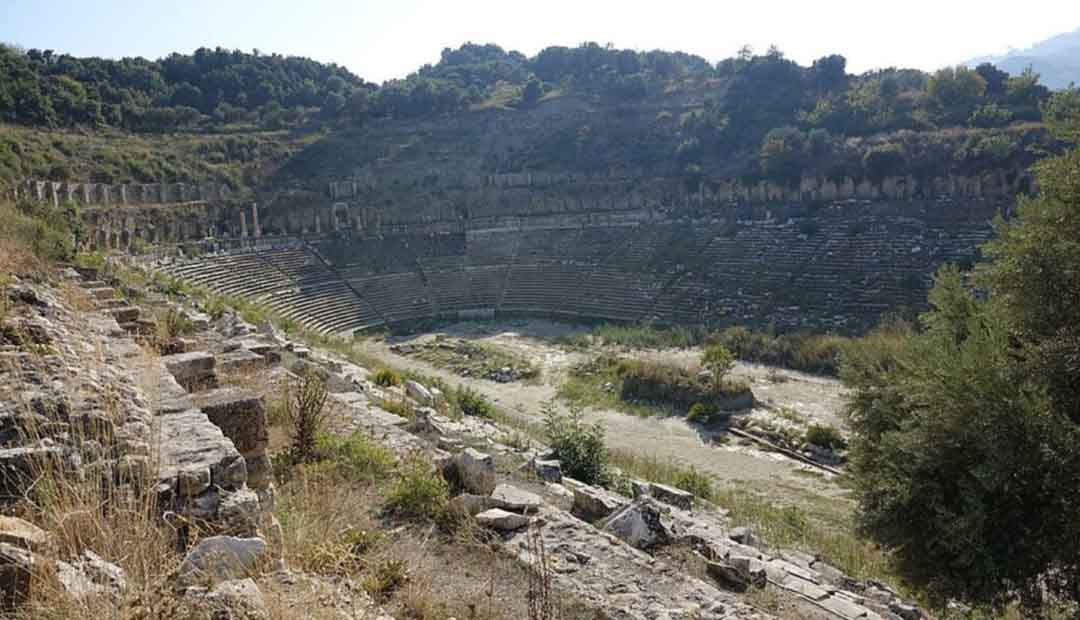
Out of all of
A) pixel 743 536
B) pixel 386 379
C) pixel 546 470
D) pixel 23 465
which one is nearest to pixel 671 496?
pixel 743 536

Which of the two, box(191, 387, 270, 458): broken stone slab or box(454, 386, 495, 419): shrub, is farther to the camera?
box(454, 386, 495, 419): shrub

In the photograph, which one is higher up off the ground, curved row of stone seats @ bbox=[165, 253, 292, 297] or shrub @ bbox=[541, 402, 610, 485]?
curved row of stone seats @ bbox=[165, 253, 292, 297]

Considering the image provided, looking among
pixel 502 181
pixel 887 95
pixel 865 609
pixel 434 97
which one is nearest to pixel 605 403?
pixel 865 609

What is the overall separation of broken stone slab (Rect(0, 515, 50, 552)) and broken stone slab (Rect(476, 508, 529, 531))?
2742mm

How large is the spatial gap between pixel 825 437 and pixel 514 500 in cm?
1238

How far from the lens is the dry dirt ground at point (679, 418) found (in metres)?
14.8

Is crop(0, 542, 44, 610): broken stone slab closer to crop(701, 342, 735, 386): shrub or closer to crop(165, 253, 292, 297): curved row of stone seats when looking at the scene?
crop(701, 342, 735, 386): shrub

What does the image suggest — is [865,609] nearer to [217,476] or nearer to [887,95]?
[217,476]

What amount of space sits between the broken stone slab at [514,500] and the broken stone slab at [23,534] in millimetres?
3062

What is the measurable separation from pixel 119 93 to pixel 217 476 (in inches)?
2259

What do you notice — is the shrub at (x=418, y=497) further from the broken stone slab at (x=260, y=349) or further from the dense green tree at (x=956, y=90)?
the dense green tree at (x=956, y=90)

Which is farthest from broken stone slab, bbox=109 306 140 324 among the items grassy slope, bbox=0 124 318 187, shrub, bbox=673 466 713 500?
grassy slope, bbox=0 124 318 187

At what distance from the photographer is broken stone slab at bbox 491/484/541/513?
17.9 feet

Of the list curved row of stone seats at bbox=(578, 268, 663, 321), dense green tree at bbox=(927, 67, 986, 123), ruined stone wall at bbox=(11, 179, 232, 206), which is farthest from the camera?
dense green tree at bbox=(927, 67, 986, 123)
